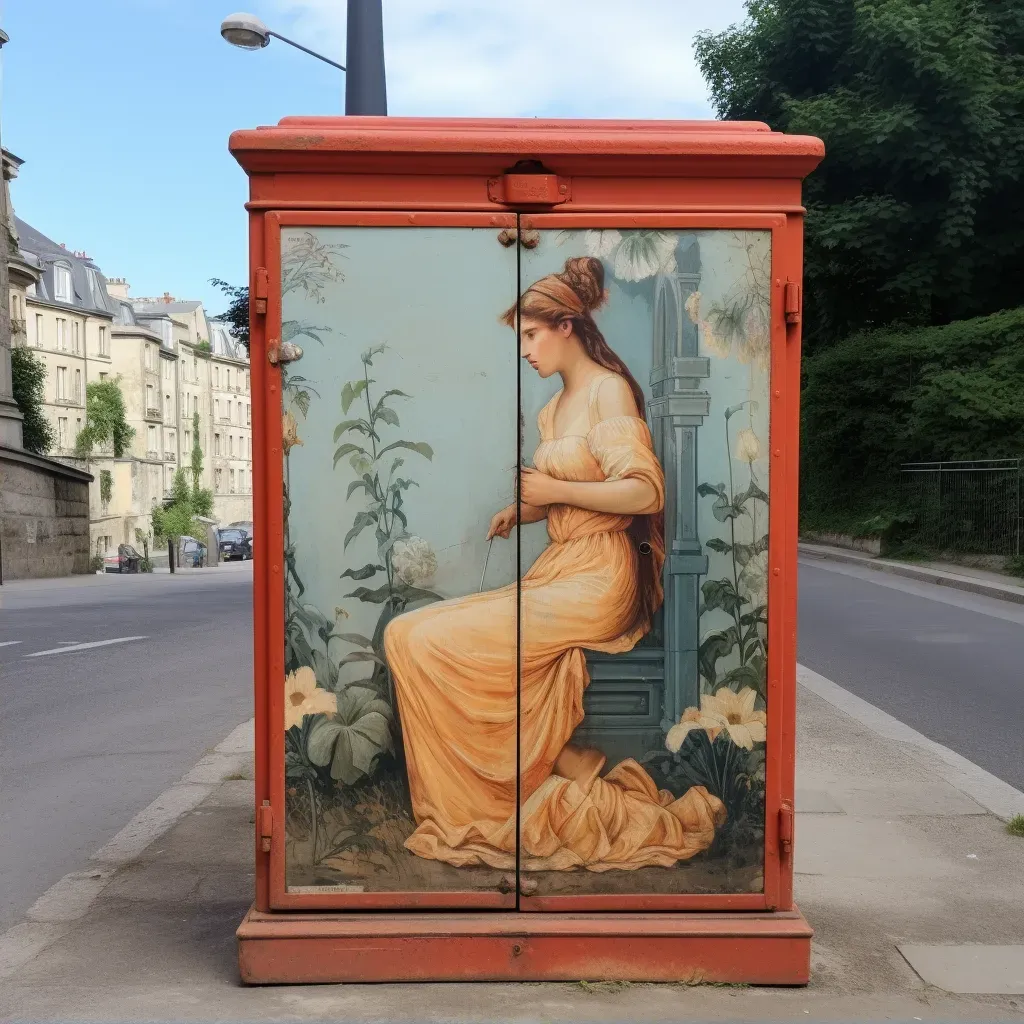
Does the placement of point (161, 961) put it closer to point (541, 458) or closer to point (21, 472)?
point (541, 458)

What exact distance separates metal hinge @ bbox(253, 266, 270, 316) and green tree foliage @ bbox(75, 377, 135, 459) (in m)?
75.3

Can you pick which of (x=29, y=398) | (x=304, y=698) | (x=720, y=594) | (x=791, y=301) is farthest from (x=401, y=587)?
(x=29, y=398)

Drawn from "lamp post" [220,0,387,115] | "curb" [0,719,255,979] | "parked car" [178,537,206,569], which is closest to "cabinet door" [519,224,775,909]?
"curb" [0,719,255,979]

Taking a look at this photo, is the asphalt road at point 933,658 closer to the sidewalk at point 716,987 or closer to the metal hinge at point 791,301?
the sidewalk at point 716,987

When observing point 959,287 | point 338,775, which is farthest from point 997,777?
point 959,287

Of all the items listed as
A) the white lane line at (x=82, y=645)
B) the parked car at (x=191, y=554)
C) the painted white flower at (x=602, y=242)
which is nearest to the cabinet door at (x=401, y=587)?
the painted white flower at (x=602, y=242)

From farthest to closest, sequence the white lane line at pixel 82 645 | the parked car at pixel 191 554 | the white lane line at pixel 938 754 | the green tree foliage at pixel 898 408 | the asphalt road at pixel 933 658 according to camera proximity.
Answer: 1. the parked car at pixel 191 554
2. the green tree foliage at pixel 898 408
3. the white lane line at pixel 82 645
4. the asphalt road at pixel 933 658
5. the white lane line at pixel 938 754

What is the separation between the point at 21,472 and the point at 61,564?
10.8 feet

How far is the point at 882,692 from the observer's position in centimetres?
991

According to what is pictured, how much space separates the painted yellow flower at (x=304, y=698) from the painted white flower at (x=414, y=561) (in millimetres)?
394

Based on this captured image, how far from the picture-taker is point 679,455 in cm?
382

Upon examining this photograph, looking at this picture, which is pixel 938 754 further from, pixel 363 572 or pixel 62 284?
pixel 62 284

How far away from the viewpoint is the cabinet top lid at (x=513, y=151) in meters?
Result: 3.69

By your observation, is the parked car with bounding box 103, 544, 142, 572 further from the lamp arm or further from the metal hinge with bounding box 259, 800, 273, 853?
the metal hinge with bounding box 259, 800, 273, 853
